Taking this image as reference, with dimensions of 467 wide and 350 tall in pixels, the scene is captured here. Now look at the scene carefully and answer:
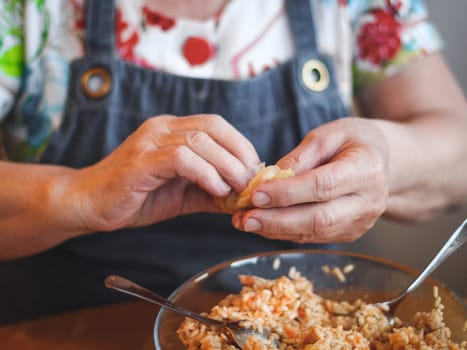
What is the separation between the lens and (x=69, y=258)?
1009mm

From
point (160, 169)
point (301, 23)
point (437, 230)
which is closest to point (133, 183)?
point (160, 169)

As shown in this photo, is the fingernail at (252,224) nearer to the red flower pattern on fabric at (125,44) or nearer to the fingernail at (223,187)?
the fingernail at (223,187)

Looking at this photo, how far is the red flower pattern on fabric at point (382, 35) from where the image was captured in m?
1.03

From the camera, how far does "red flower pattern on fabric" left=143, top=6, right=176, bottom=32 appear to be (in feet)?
3.16

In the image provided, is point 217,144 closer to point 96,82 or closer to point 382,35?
point 96,82

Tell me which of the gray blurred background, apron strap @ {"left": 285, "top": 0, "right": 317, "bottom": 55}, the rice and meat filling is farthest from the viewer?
the gray blurred background

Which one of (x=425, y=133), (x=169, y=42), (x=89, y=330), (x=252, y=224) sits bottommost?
(x=89, y=330)

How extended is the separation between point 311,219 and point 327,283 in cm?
11

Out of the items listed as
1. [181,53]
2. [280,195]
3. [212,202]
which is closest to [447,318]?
[280,195]

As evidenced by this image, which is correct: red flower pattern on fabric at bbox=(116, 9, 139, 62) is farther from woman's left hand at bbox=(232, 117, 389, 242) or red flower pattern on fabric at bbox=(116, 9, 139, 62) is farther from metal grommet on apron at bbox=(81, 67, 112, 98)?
woman's left hand at bbox=(232, 117, 389, 242)

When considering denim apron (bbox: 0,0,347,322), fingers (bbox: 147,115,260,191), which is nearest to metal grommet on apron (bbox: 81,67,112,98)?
denim apron (bbox: 0,0,347,322)

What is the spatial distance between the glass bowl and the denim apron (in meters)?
0.27

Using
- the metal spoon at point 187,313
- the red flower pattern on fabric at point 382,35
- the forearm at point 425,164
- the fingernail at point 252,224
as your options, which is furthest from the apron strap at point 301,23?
the metal spoon at point 187,313

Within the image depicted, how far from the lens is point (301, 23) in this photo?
987 mm
